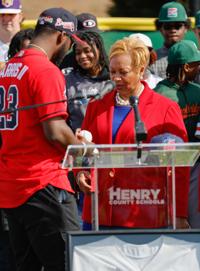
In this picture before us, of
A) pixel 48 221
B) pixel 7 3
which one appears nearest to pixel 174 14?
pixel 7 3

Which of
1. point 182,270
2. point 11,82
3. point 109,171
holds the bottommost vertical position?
point 182,270

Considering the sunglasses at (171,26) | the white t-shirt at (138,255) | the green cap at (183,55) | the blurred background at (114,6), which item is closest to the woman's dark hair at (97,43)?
the green cap at (183,55)

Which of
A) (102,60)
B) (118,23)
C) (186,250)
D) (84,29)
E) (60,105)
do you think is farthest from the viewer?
(118,23)

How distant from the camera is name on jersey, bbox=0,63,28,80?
20.8 feet

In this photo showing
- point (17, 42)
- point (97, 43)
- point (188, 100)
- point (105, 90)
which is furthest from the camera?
point (17, 42)

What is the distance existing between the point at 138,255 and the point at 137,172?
503mm

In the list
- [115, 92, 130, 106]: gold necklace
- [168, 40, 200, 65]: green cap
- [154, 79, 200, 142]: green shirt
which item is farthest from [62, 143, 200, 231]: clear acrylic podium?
[168, 40, 200, 65]: green cap

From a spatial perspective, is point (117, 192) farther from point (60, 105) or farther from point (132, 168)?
point (60, 105)

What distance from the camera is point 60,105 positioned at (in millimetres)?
6227

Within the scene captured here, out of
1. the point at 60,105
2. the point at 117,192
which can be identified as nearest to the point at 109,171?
the point at 117,192

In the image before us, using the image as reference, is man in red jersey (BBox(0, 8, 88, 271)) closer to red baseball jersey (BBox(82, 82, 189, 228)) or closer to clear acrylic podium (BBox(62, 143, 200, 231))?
red baseball jersey (BBox(82, 82, 189, 228))

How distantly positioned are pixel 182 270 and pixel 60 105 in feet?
3.96

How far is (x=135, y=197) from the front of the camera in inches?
236

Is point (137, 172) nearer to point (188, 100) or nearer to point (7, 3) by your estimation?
point (188, 100)
